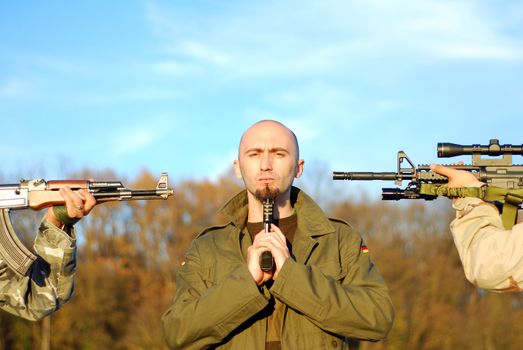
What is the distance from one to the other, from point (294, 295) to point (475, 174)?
2.51m

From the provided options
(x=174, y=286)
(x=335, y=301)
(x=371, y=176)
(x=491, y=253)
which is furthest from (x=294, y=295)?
(x=174, y=286)

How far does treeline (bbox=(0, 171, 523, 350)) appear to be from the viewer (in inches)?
2064

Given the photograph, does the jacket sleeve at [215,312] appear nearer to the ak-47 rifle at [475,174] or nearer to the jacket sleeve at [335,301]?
the jacket sleeve at [335,301]

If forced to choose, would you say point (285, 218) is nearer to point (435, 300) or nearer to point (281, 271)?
point (281, 271)

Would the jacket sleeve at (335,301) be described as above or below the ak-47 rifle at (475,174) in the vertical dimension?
below

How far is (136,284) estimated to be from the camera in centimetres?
5869

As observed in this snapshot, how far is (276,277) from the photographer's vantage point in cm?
789

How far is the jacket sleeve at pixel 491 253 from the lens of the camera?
25.8 feet

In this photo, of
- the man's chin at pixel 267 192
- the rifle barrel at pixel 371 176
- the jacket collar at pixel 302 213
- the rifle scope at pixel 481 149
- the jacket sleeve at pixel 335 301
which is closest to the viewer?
the jacket sleeve at pixel 335 301

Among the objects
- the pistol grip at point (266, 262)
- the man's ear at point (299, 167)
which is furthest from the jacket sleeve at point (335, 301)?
the man's ear at point (299, 167)

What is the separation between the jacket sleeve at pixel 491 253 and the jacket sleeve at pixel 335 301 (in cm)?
78

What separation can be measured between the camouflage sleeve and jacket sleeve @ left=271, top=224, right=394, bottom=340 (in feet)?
6.68

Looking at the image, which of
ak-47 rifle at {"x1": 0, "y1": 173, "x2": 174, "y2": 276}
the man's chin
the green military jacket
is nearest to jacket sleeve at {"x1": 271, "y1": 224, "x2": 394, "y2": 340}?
the green military jacket

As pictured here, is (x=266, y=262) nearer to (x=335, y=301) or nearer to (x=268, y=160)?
(x=335, y=301)
